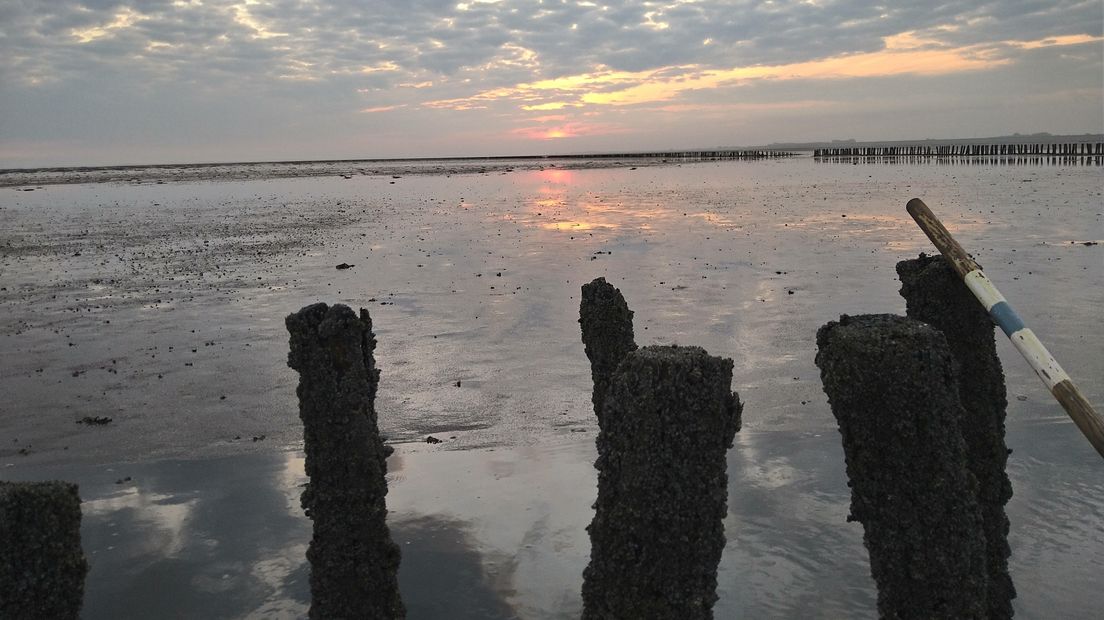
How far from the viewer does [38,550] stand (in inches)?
167

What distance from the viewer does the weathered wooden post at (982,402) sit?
17.4 feet

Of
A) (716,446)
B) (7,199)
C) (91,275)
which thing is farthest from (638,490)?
A: (7,199)

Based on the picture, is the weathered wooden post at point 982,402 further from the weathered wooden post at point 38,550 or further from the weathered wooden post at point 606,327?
the weathered wooden post at point 38,550

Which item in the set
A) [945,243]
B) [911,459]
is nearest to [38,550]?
[911,459]

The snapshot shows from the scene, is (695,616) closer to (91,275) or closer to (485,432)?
(485,432)

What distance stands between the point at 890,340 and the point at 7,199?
7413 centimetres

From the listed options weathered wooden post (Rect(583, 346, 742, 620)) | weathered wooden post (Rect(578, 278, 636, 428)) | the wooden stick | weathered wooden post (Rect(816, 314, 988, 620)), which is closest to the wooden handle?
the wooden stick

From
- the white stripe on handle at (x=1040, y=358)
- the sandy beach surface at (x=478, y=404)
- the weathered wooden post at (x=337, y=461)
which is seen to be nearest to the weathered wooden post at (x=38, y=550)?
the weathered wooden post at (x=337, y=461)

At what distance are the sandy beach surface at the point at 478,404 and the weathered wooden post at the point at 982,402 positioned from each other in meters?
0.84

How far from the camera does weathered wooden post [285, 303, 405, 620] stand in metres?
5.18

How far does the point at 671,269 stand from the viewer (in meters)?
20.8

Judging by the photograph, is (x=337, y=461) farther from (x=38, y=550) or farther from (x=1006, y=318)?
(x=1006, y=318)

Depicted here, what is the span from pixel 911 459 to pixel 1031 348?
124cm

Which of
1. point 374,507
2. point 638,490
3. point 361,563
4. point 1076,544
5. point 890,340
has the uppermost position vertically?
point 890,340
